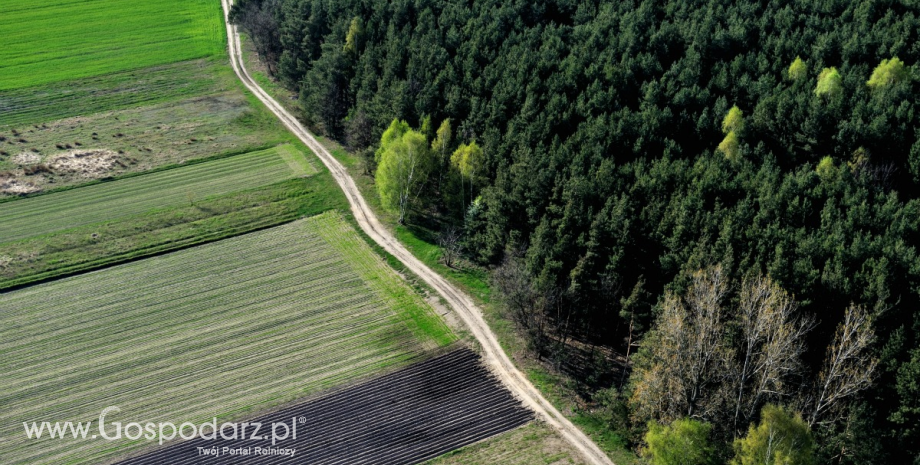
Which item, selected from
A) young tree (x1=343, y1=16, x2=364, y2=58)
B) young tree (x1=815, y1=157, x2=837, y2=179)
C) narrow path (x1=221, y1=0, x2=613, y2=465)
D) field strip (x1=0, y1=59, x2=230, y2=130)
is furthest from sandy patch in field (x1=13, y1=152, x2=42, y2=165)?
young tree (x1=815, y1=157, x2=837, y2=179)

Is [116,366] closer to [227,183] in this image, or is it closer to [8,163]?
[227,183]

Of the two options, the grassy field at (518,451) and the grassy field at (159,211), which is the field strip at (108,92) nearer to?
the grassy field at (159,211)

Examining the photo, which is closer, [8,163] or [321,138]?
[8,163]

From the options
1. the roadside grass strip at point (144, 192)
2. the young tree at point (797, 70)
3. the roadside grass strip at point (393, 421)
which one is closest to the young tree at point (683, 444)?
the roadside grass strip at point (393, 421)

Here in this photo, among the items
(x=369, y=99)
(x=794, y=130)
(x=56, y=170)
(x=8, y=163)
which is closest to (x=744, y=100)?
(x=794, y=130)

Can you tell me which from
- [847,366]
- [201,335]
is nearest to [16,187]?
[201,335]

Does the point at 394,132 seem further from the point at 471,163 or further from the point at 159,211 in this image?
the point at 159,211
